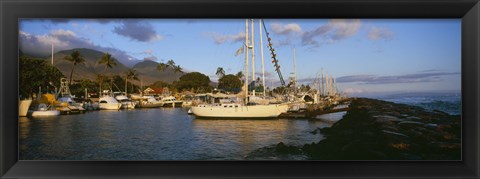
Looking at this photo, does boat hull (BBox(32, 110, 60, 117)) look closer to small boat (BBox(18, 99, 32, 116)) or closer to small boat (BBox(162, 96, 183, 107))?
small boat (BBox(18, 99, 32, 116))

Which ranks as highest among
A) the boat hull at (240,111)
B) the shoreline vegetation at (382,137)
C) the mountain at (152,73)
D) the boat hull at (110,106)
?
the mountain at (152,73)

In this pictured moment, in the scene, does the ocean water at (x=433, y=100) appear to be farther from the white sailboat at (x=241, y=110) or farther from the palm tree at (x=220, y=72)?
the palm tree at (x=220, y=72)

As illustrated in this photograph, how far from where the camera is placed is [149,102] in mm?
3613

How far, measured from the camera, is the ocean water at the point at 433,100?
2.95m

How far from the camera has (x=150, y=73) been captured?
3293 mm

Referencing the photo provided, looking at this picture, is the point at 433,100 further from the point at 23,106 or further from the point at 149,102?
the point at 23,106

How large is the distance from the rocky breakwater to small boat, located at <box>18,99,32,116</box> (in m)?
2.38

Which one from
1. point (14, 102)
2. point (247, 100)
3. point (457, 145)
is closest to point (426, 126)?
point (457, 145)

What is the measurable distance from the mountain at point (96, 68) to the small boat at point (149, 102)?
0.26 m

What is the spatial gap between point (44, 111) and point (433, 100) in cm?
340

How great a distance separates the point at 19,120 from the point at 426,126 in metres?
3.40

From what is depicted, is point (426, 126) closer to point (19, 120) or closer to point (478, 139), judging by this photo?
point (478, 139)

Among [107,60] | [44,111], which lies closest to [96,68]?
[107,60]
